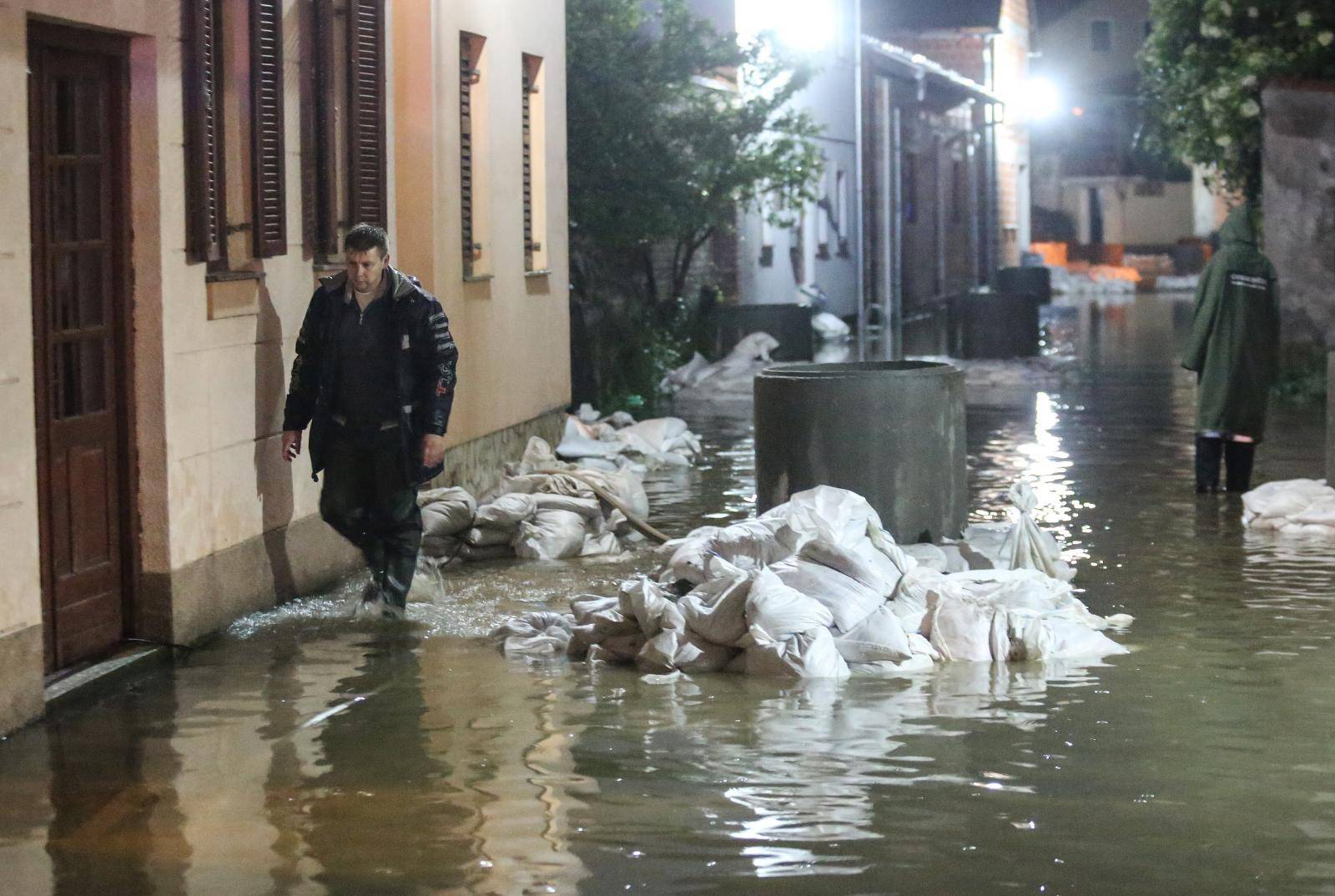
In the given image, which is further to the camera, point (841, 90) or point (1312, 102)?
point (841, 90)

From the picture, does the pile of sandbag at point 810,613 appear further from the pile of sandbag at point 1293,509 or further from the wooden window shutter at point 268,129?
the pile of sandbag at point 1293,509

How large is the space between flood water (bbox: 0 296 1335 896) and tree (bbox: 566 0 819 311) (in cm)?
1098

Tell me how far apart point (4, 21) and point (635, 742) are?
10.0 feet

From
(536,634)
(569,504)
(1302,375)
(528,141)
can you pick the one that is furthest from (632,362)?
(536,634)

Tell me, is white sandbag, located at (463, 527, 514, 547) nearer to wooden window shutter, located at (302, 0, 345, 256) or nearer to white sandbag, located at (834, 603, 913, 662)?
wooden window shutter, located at (302, 0, 345, 256)

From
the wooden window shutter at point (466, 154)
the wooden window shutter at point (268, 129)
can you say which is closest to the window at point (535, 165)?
the wooden window shutter at point (466, 154)

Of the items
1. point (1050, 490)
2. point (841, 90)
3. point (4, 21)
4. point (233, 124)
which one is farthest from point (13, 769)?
point (841, 90)

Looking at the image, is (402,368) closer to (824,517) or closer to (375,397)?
(375,397)

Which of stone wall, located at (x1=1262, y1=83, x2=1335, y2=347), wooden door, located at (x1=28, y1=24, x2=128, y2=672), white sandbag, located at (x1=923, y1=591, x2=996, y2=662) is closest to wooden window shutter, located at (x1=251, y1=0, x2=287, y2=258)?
wooden door, located at (x1=28, y1=24, x2=128, y2=672)

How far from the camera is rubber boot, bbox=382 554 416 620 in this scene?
8.79 metres

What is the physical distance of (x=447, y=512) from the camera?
10445 millimetres

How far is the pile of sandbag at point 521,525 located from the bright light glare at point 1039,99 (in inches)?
1798

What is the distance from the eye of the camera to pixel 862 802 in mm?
5625

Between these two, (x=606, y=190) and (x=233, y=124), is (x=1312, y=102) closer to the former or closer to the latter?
(x=606, y=190)
